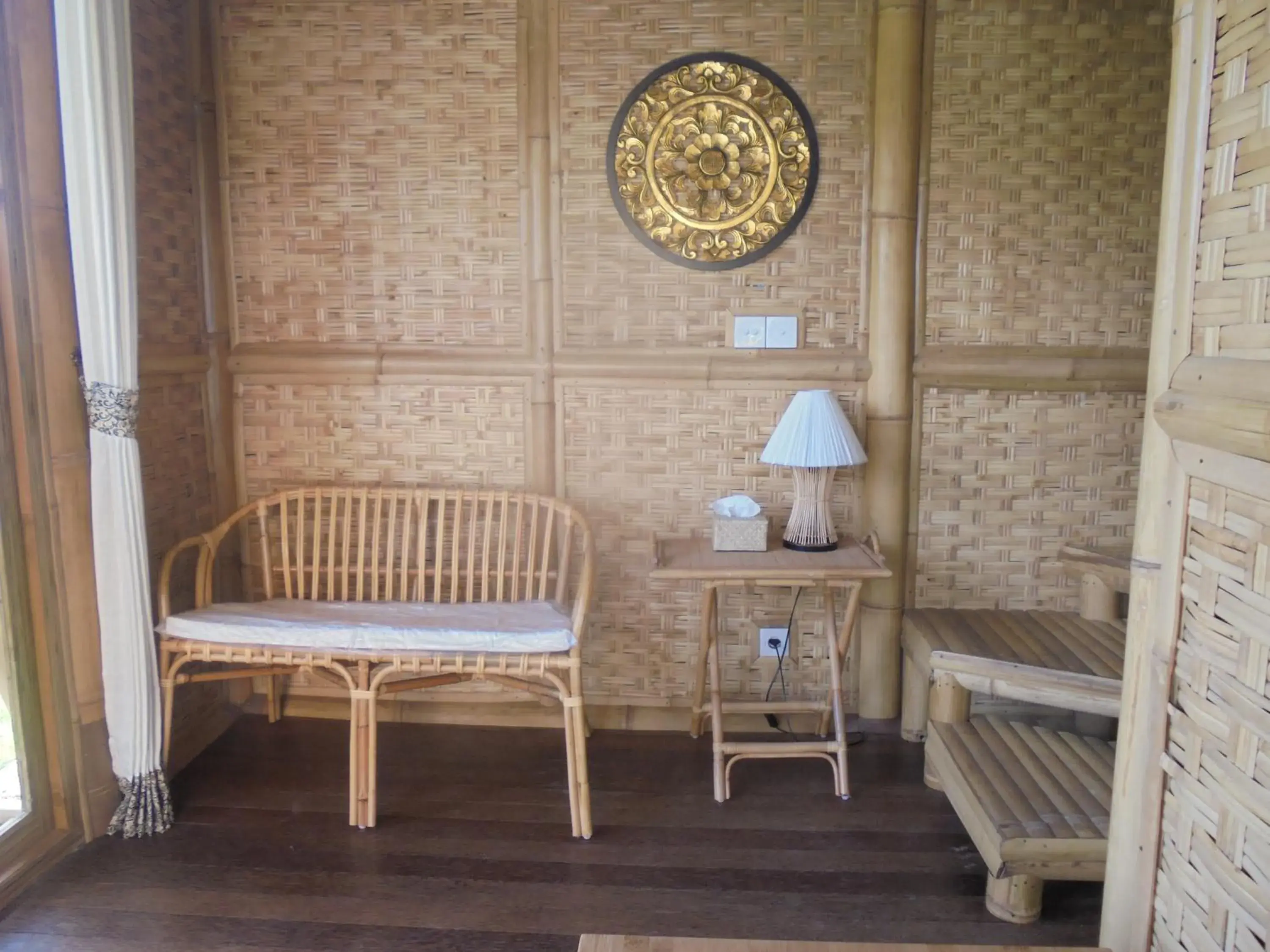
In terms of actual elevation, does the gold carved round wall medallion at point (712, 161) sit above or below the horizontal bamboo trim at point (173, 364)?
above

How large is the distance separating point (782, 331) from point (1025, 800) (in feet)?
5.28

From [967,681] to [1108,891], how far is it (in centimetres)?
87

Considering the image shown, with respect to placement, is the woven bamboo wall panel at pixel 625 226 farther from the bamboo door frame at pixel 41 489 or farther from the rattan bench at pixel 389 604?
the bamboo door frame at pixel 41 489

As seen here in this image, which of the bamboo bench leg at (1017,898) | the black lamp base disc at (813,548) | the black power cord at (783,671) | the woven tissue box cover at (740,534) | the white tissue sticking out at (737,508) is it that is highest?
the white tissue sticking out at (737,508)

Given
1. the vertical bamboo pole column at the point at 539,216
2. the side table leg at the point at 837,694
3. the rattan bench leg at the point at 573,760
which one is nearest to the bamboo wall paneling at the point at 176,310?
the vertical bamboo pole column at the point at 539,216

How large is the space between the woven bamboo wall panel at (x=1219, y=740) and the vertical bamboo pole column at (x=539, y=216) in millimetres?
2095

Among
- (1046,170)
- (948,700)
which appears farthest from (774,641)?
(1046,170)

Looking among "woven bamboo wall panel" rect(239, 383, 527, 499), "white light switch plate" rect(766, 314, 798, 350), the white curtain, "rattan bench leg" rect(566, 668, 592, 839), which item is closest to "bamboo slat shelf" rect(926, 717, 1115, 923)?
"rattan bench leg" rect(566, 668, 592, 839)

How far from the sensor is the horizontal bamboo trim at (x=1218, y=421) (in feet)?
3.80

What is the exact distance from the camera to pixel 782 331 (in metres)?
3.01

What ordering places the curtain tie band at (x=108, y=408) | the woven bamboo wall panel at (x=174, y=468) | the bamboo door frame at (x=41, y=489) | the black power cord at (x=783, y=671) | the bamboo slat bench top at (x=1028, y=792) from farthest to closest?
the black power cord at (x=783, y=671) < the woven bamboo wall panel at (x=174, y=468) < the curtain tie band at (x=108, y=408) < the bamboo door frame at (x=41, y=489) < the bamboo slat bench top at (x=1028, y=792)

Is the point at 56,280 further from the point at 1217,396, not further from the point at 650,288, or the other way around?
the point at 1217,396

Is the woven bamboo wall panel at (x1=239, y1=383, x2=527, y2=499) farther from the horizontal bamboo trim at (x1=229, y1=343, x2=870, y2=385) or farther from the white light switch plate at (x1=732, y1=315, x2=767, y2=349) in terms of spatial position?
the white light switch plate at (x1=732, y1=315, x2=767, y2=349)

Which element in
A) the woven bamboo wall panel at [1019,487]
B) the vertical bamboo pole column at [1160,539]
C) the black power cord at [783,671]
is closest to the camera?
the vertical bamboo pole column at [1160,539]
